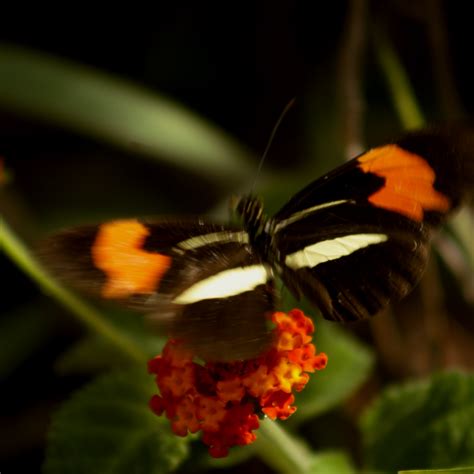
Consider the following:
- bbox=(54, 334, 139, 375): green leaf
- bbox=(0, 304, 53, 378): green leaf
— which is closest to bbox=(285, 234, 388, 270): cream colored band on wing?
bbox=(54, 334, 139, 375): green leaf

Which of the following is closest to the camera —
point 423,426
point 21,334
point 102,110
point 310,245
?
point 310,245

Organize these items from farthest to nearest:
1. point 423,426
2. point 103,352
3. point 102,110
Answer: point 102,110 < point 103,352 < point 423,426

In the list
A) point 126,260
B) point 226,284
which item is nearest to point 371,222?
point 226,284

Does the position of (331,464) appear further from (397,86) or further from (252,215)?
(397,86)

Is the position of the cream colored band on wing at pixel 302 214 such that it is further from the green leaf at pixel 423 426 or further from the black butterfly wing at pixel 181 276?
the green leaf at pixel 423 426

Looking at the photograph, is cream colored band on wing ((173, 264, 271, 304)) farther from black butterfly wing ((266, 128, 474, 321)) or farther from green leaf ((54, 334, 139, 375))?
green leaf ((54, 334, 139, 375))

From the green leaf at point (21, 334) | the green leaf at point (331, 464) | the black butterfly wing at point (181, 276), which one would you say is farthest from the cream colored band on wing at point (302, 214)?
the green leaf at point (21, 334)

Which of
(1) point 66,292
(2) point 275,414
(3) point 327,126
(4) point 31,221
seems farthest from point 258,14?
(2) point 275,414
